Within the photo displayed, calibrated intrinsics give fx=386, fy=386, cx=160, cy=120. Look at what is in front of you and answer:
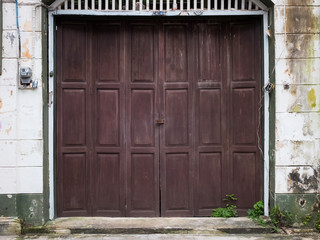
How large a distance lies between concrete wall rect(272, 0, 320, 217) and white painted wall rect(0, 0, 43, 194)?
3134 millimetres

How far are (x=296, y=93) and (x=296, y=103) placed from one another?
13cm

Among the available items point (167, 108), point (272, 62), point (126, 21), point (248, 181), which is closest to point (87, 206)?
point (167, 108)

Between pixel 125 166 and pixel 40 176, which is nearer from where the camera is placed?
pixel 40 176

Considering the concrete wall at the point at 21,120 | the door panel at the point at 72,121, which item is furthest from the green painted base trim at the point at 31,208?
the door panel at the point at 72,121

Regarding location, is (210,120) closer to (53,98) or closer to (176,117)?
(176,117)

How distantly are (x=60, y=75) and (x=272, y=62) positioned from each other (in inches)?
114

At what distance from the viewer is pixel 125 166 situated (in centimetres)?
542

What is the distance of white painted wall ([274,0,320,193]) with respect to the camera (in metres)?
5.04

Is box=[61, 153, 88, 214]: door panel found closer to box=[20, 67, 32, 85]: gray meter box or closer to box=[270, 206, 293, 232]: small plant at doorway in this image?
box=[20, 67, 32, 85]: gray meter box

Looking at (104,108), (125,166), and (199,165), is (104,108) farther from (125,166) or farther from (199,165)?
(199,165)

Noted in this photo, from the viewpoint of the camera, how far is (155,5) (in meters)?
5.20

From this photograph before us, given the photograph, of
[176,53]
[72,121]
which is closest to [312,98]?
[176,53]

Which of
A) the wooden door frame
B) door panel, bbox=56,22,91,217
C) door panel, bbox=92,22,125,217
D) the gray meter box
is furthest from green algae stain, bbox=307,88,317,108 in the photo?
the gray meter box

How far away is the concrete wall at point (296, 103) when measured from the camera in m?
5.04
